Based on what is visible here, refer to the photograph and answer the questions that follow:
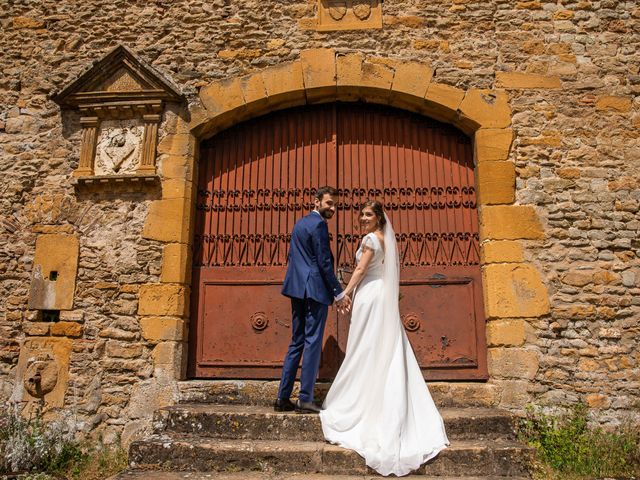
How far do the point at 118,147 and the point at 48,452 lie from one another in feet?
9.39

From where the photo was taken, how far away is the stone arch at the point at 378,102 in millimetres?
4684

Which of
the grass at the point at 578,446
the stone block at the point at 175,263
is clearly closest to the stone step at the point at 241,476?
the grass at the point at 578,446

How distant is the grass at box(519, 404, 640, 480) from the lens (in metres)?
3.71

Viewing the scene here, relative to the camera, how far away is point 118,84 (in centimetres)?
537

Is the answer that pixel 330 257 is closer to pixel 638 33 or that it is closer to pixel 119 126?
pixel 119 126

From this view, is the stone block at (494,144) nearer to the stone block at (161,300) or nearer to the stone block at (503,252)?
the stone block at (503,252)

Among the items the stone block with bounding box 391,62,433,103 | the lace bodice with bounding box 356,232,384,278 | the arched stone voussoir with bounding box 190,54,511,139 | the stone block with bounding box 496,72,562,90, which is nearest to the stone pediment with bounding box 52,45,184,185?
the arched stone voussoir with bounding box 190,54,511,139

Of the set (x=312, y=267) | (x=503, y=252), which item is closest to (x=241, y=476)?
(x=312, y=267)

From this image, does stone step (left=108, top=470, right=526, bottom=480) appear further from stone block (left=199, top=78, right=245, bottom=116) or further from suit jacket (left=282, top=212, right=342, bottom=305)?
stone block (left=199, top=78, right=245, bottom=116)

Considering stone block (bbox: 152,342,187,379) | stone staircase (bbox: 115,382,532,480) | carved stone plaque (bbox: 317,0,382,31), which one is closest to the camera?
stone staircase (bbox: 115,382,532,480)

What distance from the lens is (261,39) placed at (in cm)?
543

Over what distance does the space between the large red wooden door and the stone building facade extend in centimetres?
21

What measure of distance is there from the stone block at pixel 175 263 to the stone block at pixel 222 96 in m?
1.42

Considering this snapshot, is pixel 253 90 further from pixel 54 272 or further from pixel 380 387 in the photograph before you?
pixel 380 387
